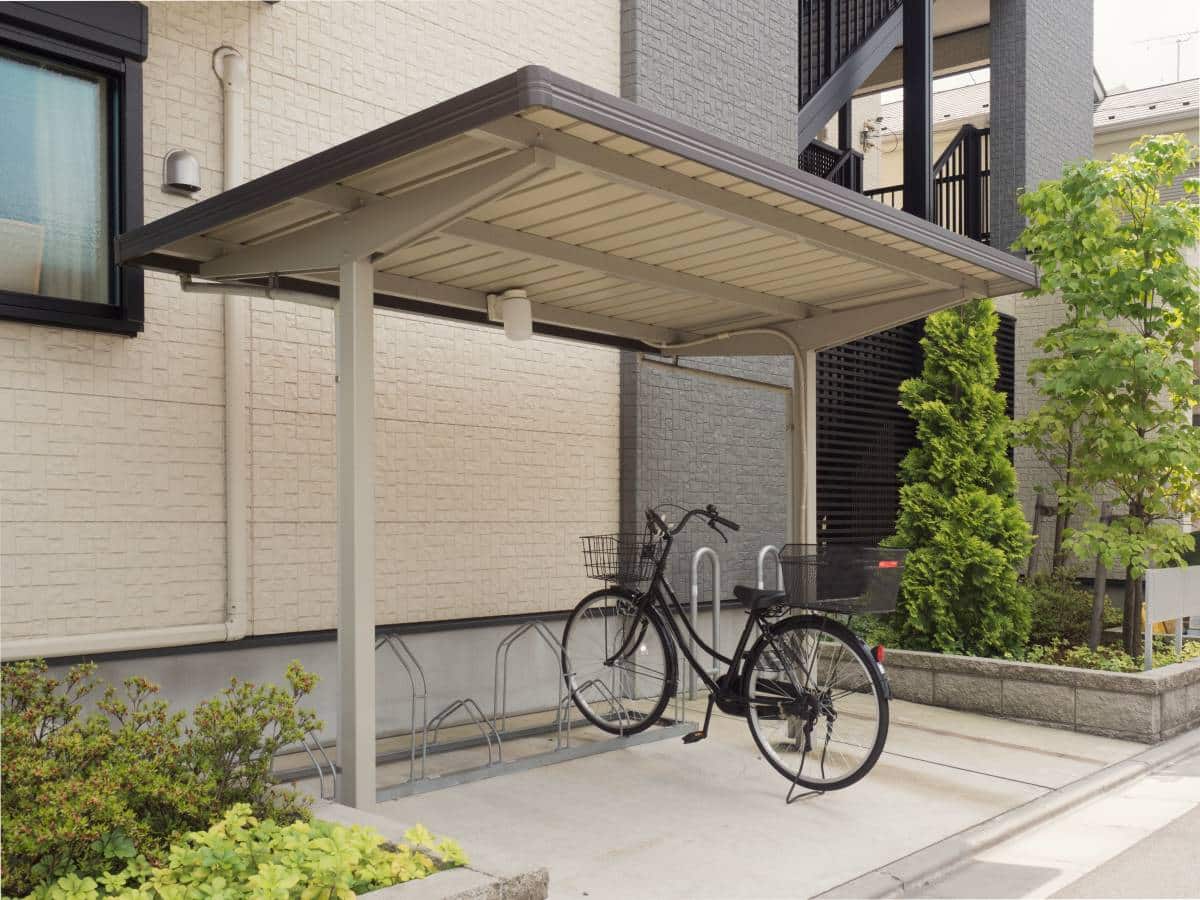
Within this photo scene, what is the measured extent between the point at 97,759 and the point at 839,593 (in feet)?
10.5

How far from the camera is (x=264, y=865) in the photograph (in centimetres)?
293

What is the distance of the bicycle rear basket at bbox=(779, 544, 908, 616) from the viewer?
16.5 ft

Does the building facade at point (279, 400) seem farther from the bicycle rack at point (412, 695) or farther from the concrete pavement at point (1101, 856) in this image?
the concrete pavement at point (1101, 856)

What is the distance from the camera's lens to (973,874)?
4.14 metres

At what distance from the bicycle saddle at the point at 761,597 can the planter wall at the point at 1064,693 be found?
8.16 feet

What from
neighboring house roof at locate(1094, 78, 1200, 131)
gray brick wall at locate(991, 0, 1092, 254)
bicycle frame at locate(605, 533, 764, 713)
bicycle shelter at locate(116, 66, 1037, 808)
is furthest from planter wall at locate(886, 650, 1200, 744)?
neighboring house roof at locate(1094, 78, 1200, 131)

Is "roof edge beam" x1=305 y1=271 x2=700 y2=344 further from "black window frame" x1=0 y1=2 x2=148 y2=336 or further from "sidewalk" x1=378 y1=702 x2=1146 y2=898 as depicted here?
"sidewalk" x1=378 y1=702 x2=1146 y2=898

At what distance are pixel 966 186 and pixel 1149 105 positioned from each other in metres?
6.58

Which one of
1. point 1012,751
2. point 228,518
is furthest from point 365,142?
point 1012,751

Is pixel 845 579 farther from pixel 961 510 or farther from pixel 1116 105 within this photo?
pixel 1116 105

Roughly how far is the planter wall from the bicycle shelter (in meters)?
1.73

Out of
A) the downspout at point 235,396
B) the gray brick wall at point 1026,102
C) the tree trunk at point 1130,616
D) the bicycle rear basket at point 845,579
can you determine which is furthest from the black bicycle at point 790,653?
the gray brick wall at point 1026,102

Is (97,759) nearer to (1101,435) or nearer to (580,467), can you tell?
(580,467)

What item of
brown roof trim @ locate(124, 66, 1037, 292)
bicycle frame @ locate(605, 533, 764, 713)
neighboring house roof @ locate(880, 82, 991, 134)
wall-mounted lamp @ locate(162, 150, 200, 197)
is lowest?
bicycle frame @ locate(605, 533, 764, 713)
